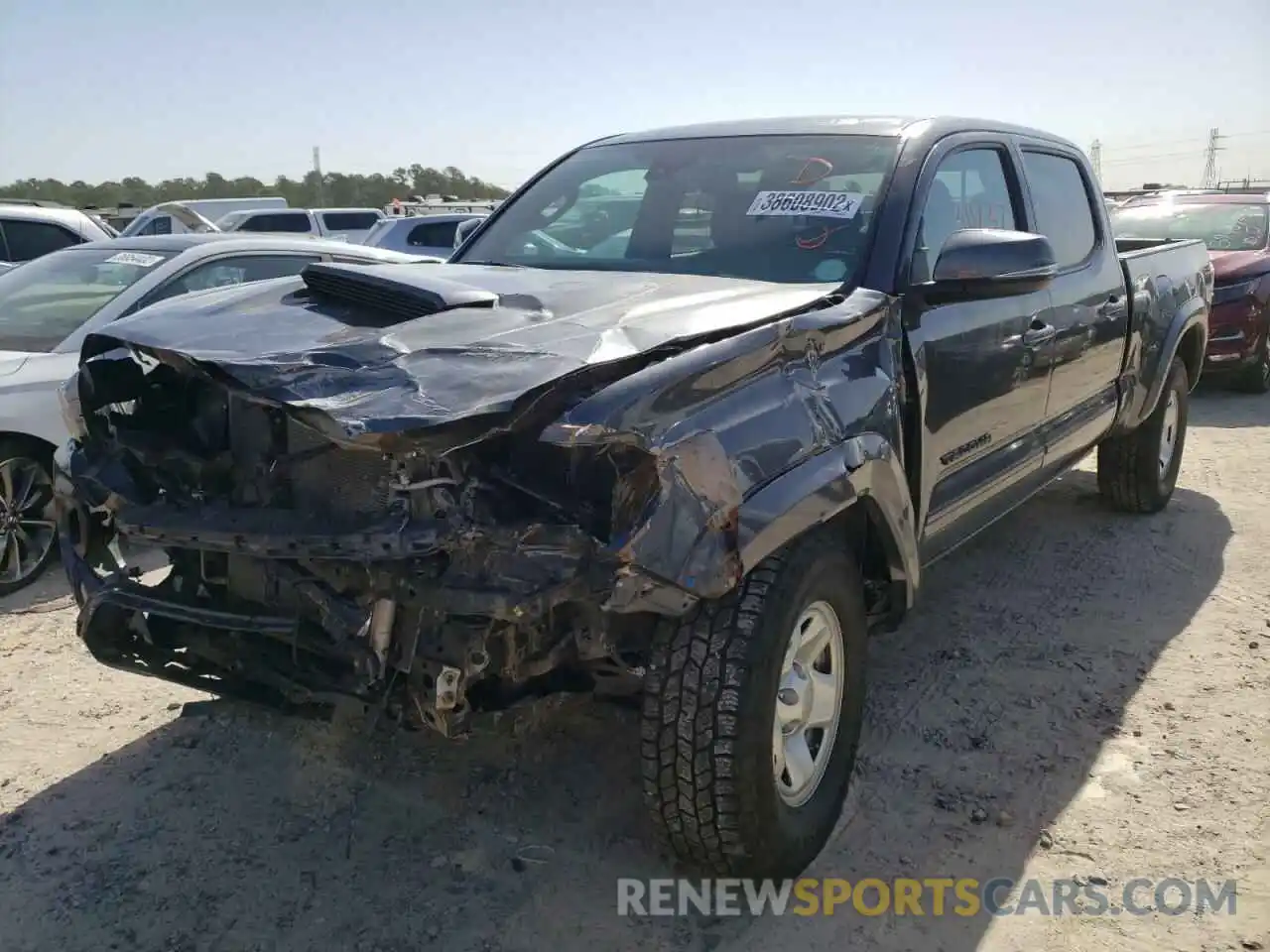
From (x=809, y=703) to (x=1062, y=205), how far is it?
2.78m

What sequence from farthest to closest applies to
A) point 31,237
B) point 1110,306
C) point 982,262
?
Result: point 31,237 < point 1110,306 < point 982,262

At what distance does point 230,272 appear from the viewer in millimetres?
5746

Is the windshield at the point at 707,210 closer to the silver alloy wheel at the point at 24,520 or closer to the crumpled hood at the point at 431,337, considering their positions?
the crumpled hood at the point at 431,337

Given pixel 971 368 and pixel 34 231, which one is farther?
pixel 34 231

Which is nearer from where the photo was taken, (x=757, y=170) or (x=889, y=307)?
(x=889, y=307)

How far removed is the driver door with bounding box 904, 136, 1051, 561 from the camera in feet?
10.7

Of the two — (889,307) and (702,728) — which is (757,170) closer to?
(889,307)

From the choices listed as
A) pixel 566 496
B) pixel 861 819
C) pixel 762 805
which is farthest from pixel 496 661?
pixel 861 819

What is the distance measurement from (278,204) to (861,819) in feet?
74.0

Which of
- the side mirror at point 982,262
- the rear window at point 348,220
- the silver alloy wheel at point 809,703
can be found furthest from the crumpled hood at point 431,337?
the rear window at point 348,220

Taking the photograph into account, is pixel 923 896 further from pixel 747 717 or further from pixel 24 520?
pixel 24 520

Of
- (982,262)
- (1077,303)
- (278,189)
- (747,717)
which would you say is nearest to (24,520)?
(747,717)

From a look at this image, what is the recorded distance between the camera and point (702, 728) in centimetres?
246

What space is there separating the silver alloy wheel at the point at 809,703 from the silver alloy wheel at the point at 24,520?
3570mm
